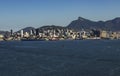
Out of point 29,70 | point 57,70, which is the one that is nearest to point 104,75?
point 57,70

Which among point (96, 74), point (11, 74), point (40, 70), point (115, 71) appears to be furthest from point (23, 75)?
point (115, 71)

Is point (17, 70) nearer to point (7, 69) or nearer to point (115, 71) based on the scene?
point (7, 69)

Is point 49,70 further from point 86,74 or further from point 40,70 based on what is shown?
point 86,74

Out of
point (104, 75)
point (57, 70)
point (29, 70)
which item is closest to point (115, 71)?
point (104, 75)

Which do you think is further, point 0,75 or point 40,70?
point 40,70

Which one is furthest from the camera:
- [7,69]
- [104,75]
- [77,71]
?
[7,69]

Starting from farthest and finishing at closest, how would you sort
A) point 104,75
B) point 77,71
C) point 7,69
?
point 7,69, point 77,71, point 104,75

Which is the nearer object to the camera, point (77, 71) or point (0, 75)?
point (0, 75)
